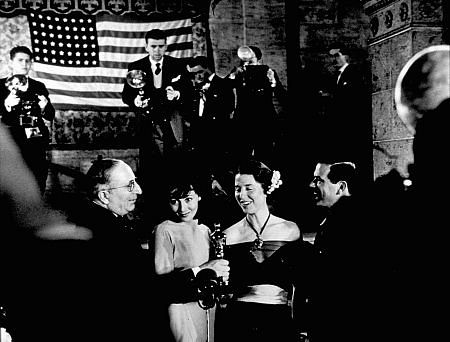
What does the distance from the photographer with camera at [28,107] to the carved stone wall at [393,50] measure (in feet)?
15.9

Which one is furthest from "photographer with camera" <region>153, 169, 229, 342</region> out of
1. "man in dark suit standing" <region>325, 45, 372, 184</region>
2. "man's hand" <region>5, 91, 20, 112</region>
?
"man in dark suit standing" <region>325, 45, 372, 184</region>

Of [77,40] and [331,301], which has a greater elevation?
[77,40]

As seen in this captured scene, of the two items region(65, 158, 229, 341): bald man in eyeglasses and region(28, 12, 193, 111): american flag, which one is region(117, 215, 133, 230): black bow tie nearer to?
region(65, 158, 229, 341): bald man in eyeglasses

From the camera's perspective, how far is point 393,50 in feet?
25.0

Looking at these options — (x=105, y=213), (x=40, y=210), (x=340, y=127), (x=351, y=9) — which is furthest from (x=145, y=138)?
(x=40, y=210)

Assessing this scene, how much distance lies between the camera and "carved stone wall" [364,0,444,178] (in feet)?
24.1

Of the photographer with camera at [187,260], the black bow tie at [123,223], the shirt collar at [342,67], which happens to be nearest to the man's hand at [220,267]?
the photographer with camera at [187,260]

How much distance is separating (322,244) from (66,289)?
1.80m

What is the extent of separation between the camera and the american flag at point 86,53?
966 centimetres

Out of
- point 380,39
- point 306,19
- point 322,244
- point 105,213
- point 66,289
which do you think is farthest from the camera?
point 306,19

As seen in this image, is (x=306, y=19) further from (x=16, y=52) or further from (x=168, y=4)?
(x=16, y=52)

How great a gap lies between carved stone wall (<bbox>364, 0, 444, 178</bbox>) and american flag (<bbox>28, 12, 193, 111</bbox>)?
374 cm

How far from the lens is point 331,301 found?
288 centimetres

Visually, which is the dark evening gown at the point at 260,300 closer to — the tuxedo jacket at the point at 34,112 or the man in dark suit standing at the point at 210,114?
the man in dark suit standing at the point at 210,114
